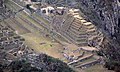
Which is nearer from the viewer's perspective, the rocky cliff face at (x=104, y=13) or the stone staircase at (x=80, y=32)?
the stone staircase at (x=80, y=32)

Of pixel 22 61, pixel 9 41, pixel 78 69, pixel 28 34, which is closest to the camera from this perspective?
pixel 22 61

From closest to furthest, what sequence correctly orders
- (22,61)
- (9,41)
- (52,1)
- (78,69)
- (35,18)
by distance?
1. (22,61)
2. (78,69)
3. (9,41)
4. (35,18)
5. (52,1)

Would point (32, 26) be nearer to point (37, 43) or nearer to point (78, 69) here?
point (37, 43)

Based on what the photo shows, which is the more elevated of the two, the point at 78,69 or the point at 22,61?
the point at 22,61

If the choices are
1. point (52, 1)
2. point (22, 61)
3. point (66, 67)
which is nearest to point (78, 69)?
point (66, 67)

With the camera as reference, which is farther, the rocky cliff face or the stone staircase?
the rocky cliff face

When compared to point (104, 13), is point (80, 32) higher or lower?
higher

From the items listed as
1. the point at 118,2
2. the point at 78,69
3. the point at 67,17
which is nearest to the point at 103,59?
the point at 78,69

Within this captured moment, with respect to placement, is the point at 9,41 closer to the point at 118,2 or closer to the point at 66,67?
the point at 66,67

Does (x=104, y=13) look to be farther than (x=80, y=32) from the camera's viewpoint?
Yes

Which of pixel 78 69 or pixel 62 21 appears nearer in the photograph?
pixel 78 69
